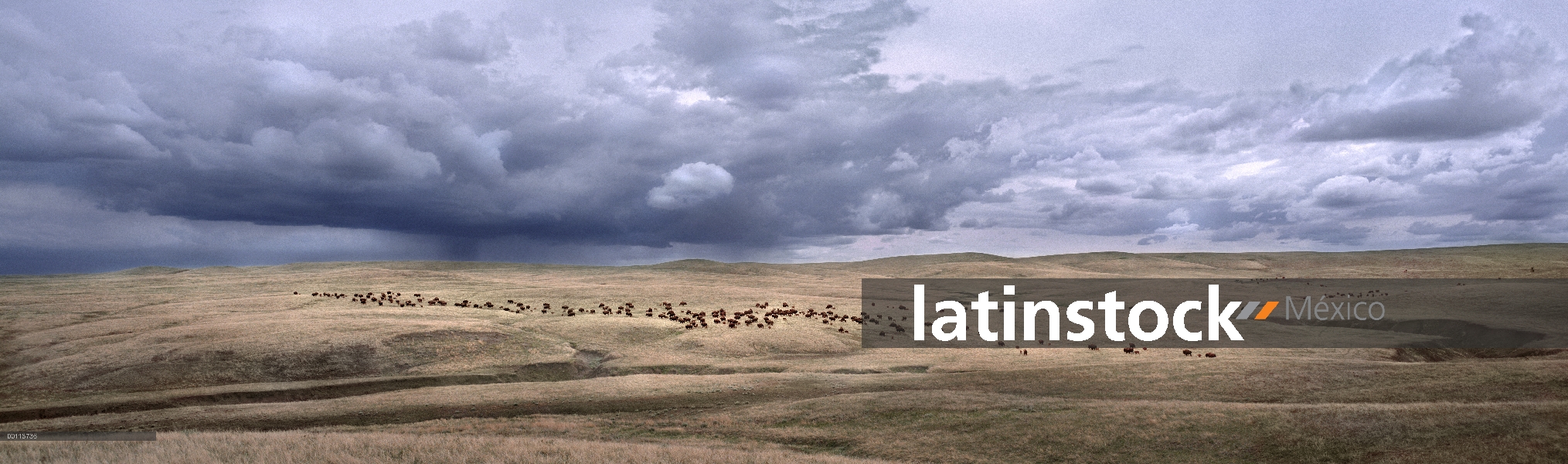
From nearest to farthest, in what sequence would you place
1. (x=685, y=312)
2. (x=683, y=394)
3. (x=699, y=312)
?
(x=683, y=394)
(x=699, y=312)
(x=685, y=312)

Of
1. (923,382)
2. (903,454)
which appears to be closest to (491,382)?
(923,382)

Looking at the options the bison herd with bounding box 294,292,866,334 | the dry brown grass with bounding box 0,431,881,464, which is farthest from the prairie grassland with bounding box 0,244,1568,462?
the bison herd with bounding box 294,292,866,334

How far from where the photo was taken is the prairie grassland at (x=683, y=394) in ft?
59.3

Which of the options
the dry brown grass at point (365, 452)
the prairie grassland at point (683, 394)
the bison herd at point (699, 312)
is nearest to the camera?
the dry brown grass at point (365, 452)

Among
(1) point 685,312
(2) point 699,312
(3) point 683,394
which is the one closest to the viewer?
(3) point 683,394

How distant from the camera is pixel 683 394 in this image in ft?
103

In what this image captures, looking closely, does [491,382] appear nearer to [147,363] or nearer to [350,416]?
[350,416]

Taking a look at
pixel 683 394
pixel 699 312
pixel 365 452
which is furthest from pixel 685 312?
pixel 365 452

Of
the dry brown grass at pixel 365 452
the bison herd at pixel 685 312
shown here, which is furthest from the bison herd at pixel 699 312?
the dry brown grass at pixel 365 452

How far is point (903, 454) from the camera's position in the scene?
21172 mm

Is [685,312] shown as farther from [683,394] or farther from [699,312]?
[683,394]

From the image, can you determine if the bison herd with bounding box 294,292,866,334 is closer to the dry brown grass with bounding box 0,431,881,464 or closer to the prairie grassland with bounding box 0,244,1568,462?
the prairie grassland with bounding box 0,244,1568,462

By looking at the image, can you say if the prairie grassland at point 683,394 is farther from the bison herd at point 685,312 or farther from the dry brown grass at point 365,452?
the bison herd at point 685,312

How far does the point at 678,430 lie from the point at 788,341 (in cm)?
2517
